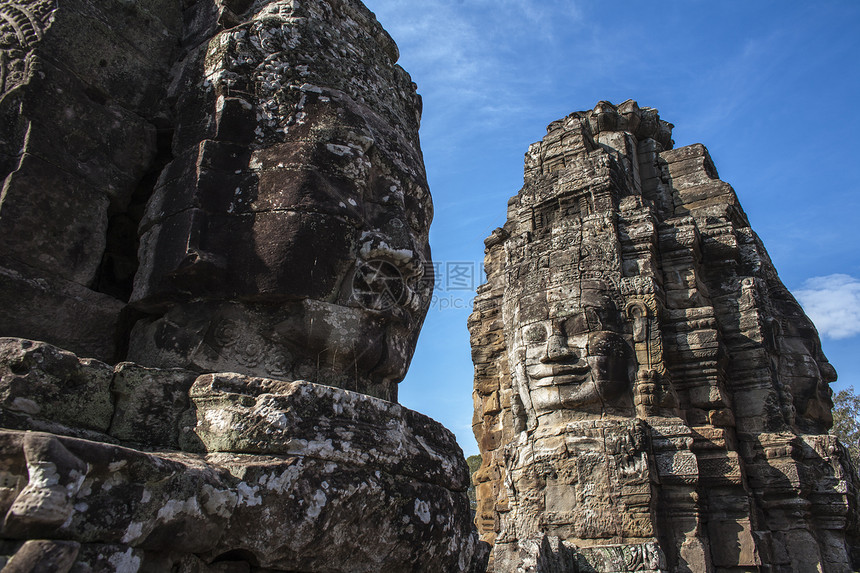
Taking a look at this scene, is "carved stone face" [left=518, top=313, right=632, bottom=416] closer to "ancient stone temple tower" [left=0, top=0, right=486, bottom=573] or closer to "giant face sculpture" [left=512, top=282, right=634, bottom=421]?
"giant face sculpture" [left=512, top=282, right=634, bottom=421]

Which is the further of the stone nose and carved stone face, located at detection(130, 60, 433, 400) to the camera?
the stone nose

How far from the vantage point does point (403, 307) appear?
270 centimetres

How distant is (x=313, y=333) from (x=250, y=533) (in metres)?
0.78

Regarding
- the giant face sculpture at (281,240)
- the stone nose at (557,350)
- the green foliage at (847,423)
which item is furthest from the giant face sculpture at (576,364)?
the green foliage at (847,423)

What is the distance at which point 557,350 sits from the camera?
8516mm

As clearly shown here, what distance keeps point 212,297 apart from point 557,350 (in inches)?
260

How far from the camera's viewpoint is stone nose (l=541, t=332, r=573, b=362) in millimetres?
8500

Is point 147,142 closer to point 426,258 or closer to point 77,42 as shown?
point 77,42

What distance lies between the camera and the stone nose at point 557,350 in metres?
8.50

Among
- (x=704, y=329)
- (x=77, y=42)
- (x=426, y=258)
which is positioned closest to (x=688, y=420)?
(x=704, y=329)

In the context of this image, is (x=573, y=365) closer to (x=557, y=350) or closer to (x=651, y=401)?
(x=557, y=350)

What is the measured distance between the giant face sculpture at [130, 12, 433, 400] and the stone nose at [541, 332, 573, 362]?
5892 millimetres

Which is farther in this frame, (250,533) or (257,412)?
(257,412)

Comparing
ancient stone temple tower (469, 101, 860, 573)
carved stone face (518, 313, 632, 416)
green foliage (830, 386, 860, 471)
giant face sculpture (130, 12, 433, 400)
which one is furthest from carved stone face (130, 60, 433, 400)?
green foliage (830, 386, 860, 471)
